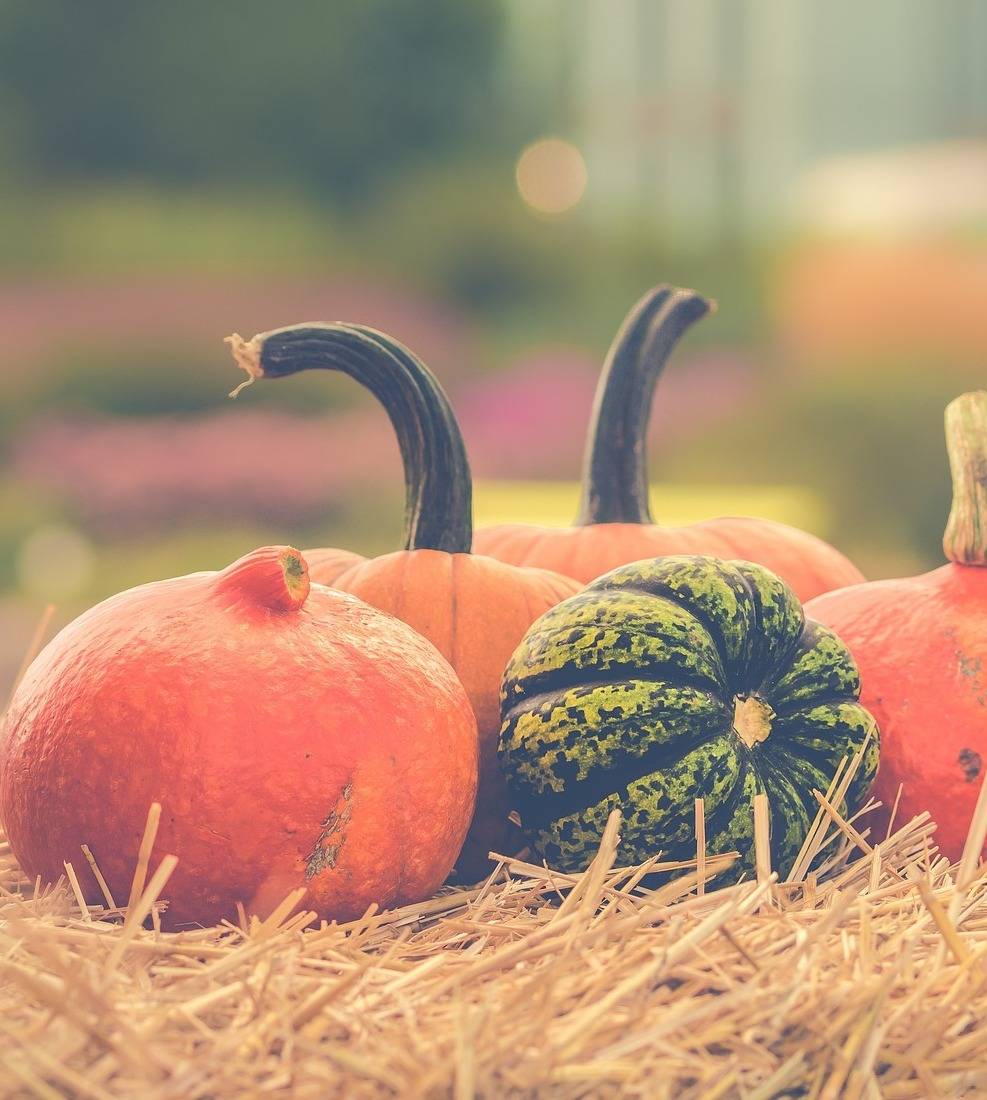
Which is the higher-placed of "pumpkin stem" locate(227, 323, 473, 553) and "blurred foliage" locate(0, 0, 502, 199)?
"blurred foliage" locate(0, 0, 502, 199)

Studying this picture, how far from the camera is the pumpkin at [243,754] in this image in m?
1.85

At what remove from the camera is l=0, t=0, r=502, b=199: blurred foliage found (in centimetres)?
1083

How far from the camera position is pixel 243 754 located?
1851mm

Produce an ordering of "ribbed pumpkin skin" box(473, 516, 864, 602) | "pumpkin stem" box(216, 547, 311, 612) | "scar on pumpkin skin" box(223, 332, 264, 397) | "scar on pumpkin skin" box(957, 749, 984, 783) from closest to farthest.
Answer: "pumpkin stem" box(216, 547, 311, 612)
"scar on pumpkin skin" box(957, 749, 984, 783)
"scar on pumpkin skin" box(223, 332, 264, 397)
"ribbed pumpkin skin" box(473, 516, 864, 602)

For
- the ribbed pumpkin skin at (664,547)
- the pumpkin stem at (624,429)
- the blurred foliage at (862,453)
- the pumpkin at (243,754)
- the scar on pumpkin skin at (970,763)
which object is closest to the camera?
the pumpkin at (243,754)

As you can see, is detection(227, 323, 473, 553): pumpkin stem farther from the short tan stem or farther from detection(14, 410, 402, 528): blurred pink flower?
detection(14, 410, 402, 528): blurred pink flower

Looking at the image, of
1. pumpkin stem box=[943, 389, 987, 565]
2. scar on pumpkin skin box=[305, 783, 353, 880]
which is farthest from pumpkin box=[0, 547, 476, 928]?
pumpkin stem box=[943, 389, 987, 565]

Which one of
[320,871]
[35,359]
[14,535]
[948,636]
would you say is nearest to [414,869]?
[320,871]

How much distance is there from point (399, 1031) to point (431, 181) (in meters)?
10.9

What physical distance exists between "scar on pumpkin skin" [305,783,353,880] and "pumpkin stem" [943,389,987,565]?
1243 millimetres

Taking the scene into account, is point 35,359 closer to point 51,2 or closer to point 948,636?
point 51,2

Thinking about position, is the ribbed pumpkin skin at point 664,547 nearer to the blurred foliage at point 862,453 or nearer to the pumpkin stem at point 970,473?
the pumpkin stem at point 970,473

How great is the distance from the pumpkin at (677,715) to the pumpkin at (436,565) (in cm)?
20

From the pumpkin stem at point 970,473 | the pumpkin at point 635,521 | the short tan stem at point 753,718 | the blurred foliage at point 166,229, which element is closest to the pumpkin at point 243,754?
the short tan stem at point 753,718
